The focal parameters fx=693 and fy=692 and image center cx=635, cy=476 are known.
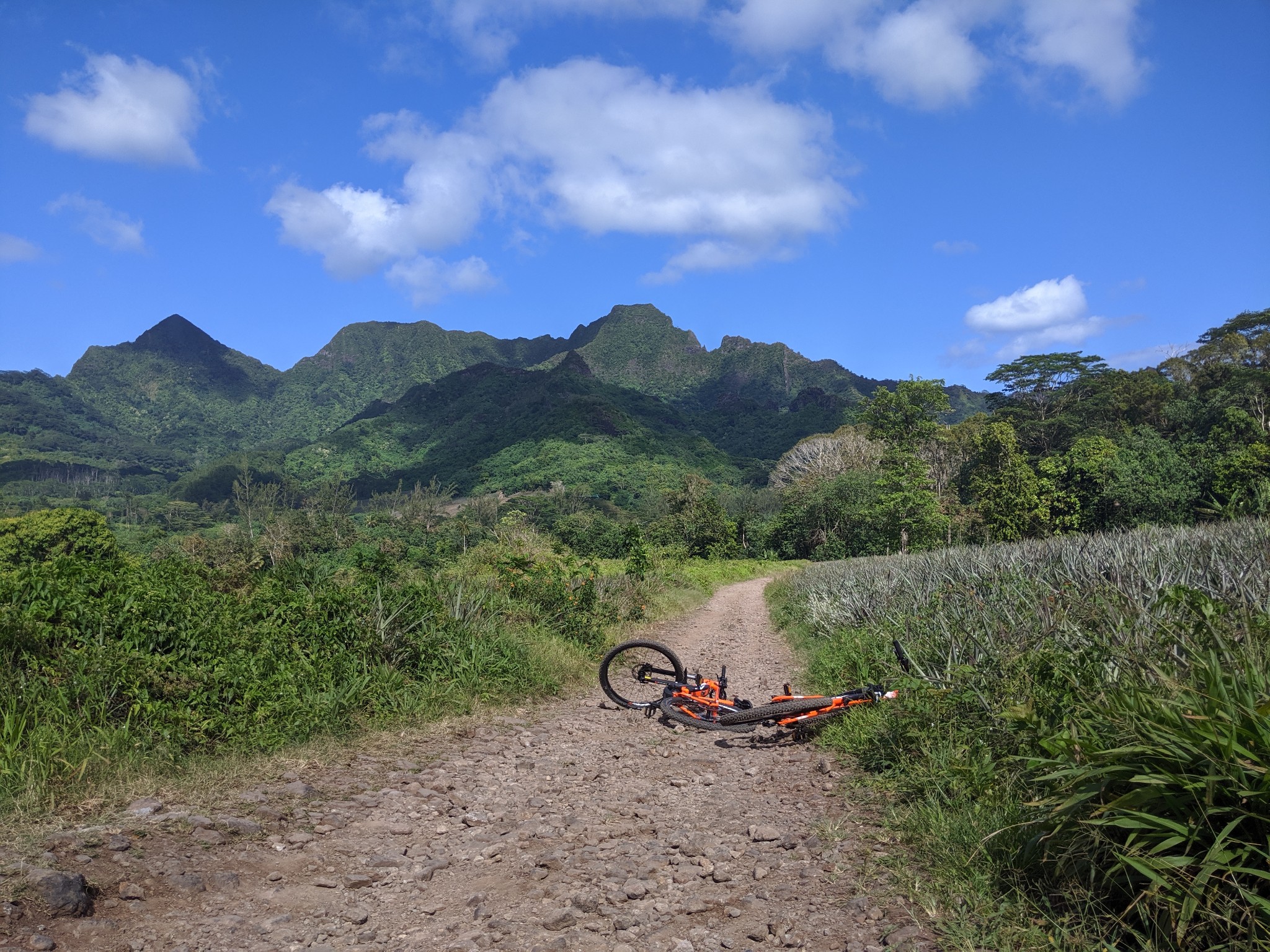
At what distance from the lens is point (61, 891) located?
2.52 m

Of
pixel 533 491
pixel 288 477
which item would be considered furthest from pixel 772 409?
pixel 288 477

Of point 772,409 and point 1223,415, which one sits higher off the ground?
point 772,409

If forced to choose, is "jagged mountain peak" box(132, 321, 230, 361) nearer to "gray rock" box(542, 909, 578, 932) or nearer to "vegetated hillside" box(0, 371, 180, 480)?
"vegetated hillside" box(0, 371, 180, 480)

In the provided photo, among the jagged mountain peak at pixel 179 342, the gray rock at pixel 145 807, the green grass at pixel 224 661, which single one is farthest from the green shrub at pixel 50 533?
the jagged mountain peak at pixel 179 342

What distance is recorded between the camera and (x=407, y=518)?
136ft

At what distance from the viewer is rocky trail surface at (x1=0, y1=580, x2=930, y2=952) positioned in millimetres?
2547

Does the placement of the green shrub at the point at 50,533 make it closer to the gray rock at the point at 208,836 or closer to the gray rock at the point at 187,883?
the gray rock at the point at 208,836

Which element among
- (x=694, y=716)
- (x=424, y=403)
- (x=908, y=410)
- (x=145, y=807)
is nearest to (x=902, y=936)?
(x=694, y=716)

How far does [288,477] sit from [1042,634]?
9736cm

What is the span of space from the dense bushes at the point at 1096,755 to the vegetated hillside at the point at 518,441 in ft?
171

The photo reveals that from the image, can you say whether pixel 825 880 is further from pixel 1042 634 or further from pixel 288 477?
pixel 288 477

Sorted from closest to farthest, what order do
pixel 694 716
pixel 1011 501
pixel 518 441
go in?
pixel 694 716 → pixel 1011 501 → pixel 518 441

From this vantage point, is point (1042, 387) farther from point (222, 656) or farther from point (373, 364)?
point (373, 364)

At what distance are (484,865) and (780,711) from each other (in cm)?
245
